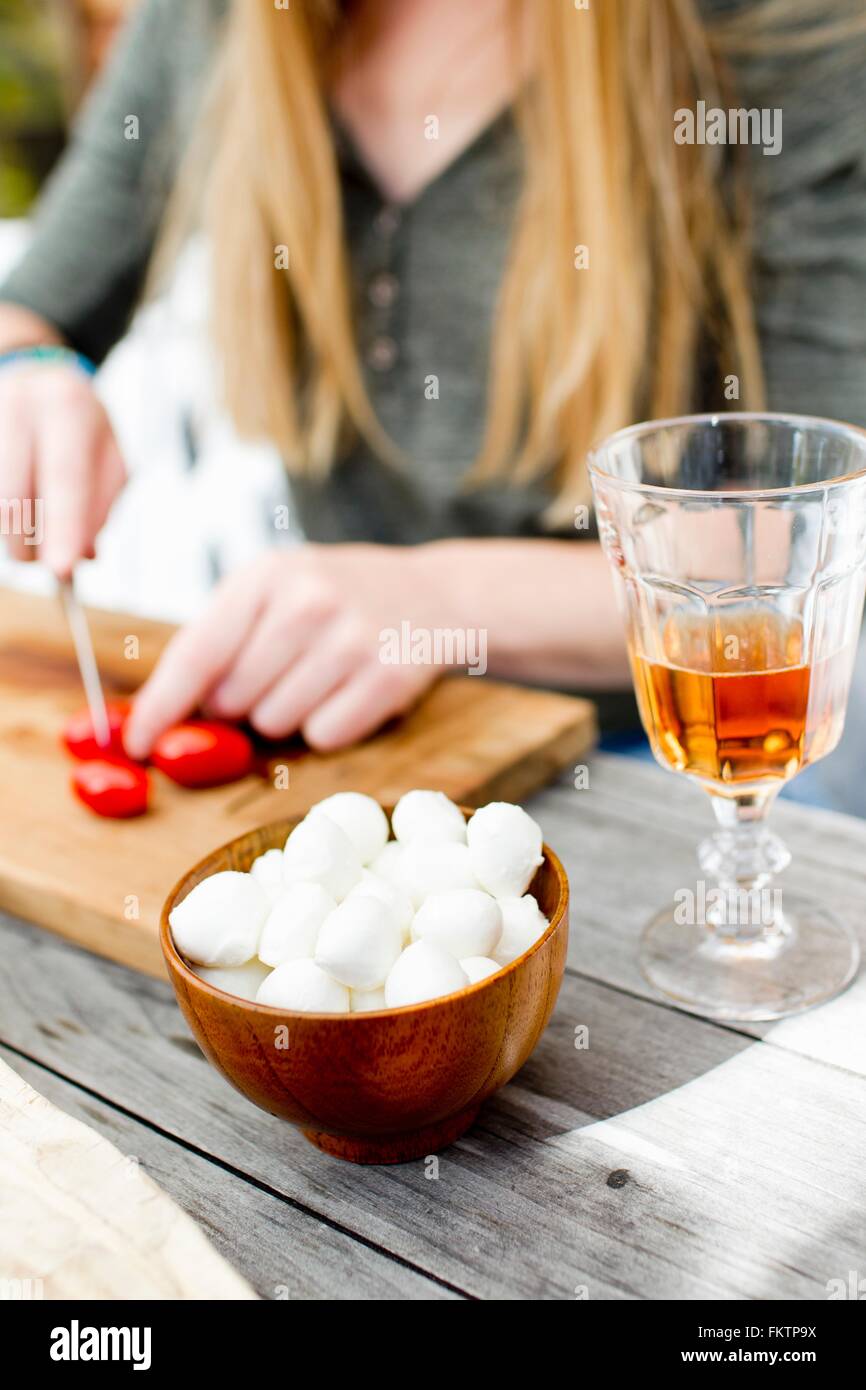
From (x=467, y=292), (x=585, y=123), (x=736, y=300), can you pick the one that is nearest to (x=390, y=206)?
(x=467, y=292)

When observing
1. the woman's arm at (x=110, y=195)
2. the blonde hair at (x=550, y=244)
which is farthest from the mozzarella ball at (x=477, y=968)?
the woman's arm at (x=110, y=195)

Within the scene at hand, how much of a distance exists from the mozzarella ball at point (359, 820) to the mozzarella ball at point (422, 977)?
→ 93 mm

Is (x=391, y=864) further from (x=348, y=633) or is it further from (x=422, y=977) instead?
(x=348, y=633)

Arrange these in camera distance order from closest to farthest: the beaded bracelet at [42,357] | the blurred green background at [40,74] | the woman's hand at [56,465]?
1. the woman's hand at [56,465]
2. the beaded bracelet at [42,357]
3. the blurred green background at [40,74]

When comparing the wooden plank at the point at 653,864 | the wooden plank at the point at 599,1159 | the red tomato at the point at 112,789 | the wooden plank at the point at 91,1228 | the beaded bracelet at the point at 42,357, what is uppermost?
the beaded bracelet at the point at 42,357

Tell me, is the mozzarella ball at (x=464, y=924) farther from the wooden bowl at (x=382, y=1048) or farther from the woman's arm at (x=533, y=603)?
the woman's arm at (x=533, y=603)

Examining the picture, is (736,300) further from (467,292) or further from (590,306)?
(467,292)

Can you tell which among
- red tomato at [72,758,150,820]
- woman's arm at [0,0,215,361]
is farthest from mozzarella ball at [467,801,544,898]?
woman's arm at [0,0,215,361]

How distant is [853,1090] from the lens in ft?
2.03

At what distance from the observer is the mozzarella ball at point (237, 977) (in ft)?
1.82

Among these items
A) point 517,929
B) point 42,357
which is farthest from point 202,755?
point 42,357

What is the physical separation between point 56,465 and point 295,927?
659 millimetres

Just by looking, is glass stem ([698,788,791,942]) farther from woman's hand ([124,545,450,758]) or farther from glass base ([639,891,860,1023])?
woman's hand ([124,545,450,758])

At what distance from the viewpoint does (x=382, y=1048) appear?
0.50 metres
